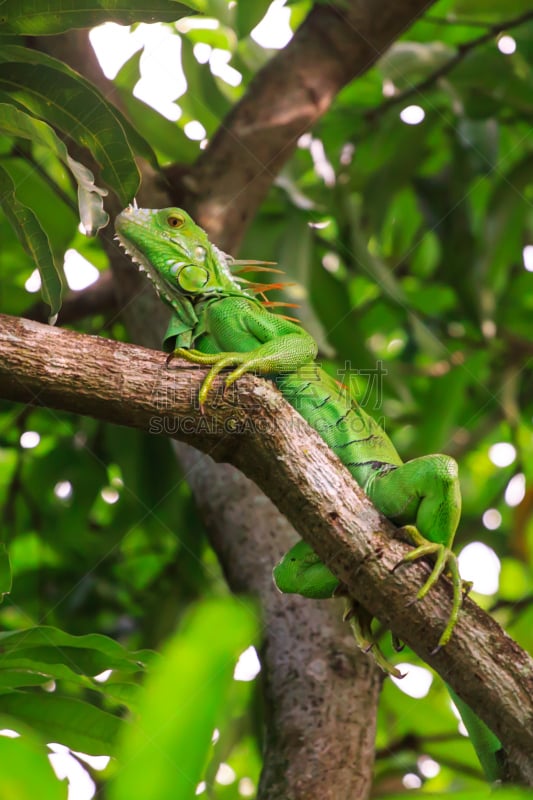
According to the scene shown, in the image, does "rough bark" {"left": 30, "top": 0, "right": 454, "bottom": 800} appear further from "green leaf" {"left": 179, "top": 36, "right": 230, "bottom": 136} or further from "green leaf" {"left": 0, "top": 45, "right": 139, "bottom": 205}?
"green leaf" {"left": 0, "top": 45, "right": 139, "bottom": 205}

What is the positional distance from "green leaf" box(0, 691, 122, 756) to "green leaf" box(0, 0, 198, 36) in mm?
2202

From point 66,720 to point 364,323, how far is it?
4.18 meters

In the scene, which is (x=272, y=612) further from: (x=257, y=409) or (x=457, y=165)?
(x=457, y=165)

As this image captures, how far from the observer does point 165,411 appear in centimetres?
256

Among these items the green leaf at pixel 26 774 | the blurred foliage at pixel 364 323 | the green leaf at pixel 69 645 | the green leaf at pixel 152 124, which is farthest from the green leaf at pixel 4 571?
the green leaf at pixel 152 124

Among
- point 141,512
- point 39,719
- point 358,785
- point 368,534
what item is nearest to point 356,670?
point 358,785

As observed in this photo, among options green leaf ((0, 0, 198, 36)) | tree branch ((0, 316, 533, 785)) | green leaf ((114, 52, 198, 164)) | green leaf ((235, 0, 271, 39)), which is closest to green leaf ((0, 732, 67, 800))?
tree branch ((0, 316, 533, 785))

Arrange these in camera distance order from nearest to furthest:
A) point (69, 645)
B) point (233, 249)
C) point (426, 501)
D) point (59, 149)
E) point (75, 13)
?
point (59, 149), point (69, 645), point (75, 13), point (426, 501), point (233, 249)

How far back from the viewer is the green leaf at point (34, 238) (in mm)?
2748

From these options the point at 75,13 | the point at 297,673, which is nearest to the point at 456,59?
the point at 75,13

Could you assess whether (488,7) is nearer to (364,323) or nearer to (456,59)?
Result: (456,59)

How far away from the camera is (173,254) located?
3809mm

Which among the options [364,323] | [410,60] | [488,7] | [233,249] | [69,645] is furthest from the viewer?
[364,323]

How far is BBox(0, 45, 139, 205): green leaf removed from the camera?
9.18 feet
